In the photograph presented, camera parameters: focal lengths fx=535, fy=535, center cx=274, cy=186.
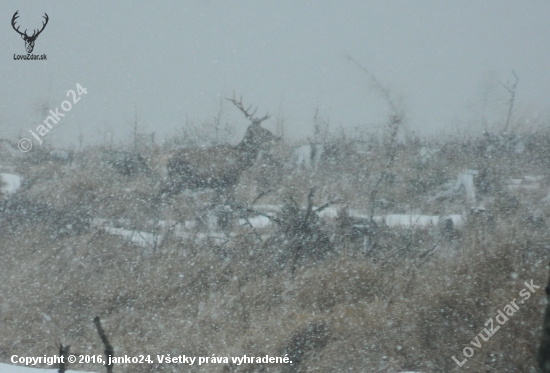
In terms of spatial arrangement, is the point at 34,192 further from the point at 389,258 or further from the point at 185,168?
the point at 389,258

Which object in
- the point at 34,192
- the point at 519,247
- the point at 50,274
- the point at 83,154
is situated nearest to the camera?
the point at 519,247

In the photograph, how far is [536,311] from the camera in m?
5.50

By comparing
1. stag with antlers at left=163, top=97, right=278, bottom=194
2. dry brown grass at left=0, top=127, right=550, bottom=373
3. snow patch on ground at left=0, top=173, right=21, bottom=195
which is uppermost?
stag with antlers at left=163, top=97, right=278, bottom=194

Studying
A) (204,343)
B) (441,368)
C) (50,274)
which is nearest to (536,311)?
(441,368)

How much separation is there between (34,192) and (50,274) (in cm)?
542

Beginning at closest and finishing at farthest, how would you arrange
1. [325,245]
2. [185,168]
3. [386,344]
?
[386,344]
[325,245]
[185,168]

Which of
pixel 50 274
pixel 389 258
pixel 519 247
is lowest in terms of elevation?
pixel 50 274

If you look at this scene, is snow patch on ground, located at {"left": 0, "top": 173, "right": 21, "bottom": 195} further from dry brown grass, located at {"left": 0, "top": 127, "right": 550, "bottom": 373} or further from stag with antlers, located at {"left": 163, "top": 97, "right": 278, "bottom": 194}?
stag with antlers, located at {"left": 163, "top": 97, "right": 278, "bottom": 194}
